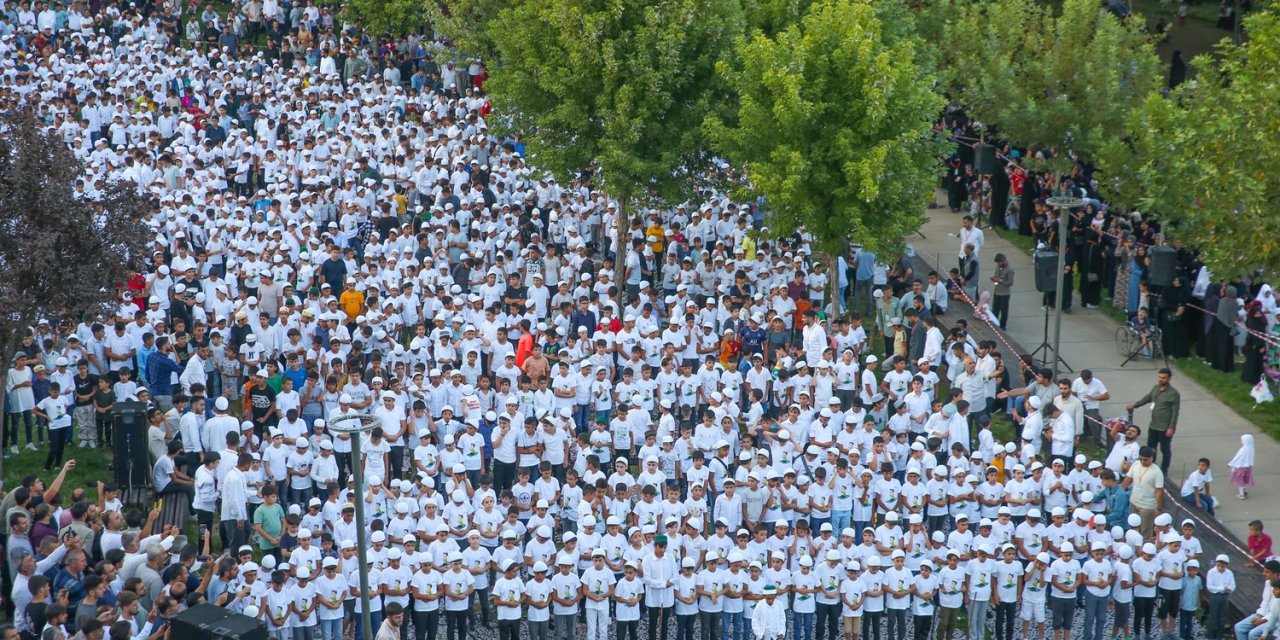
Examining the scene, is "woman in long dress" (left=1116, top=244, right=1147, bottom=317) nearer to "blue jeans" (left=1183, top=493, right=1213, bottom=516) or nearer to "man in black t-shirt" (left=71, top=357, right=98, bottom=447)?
"blue jeans" (left=1183, top=493, right=1213, bottom=516)

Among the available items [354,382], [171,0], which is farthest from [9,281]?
[171,0]

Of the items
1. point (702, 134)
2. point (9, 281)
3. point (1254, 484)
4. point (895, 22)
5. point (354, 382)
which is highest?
point (895, 22)

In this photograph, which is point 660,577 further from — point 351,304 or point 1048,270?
point 1048,270

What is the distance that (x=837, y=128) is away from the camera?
2545 centimetres

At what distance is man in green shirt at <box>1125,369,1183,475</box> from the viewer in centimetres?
2217

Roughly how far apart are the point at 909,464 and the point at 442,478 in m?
5.89

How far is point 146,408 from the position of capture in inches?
817

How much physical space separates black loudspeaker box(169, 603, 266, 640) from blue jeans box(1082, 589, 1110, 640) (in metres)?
9.46

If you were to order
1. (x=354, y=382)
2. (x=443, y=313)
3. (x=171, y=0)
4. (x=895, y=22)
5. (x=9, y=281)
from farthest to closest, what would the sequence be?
(x=171, y=0), (x=895, y=22), (x=443, y=313), (x=354, y=382), (x=9, y=281)

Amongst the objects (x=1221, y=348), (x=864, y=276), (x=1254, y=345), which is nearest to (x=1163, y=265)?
(x=1254, y=345)

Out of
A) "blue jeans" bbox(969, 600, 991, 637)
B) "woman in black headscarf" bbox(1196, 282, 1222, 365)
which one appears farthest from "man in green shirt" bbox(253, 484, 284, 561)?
"woman in black headscarf" bbox(1196, 282, 1222, 365)

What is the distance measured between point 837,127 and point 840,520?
7100 millimetres

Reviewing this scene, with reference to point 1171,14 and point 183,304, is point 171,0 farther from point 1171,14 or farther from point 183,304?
point 1171,14

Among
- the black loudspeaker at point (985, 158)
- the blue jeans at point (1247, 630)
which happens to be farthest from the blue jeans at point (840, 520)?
the black loudspeaker at point (985, 158)
